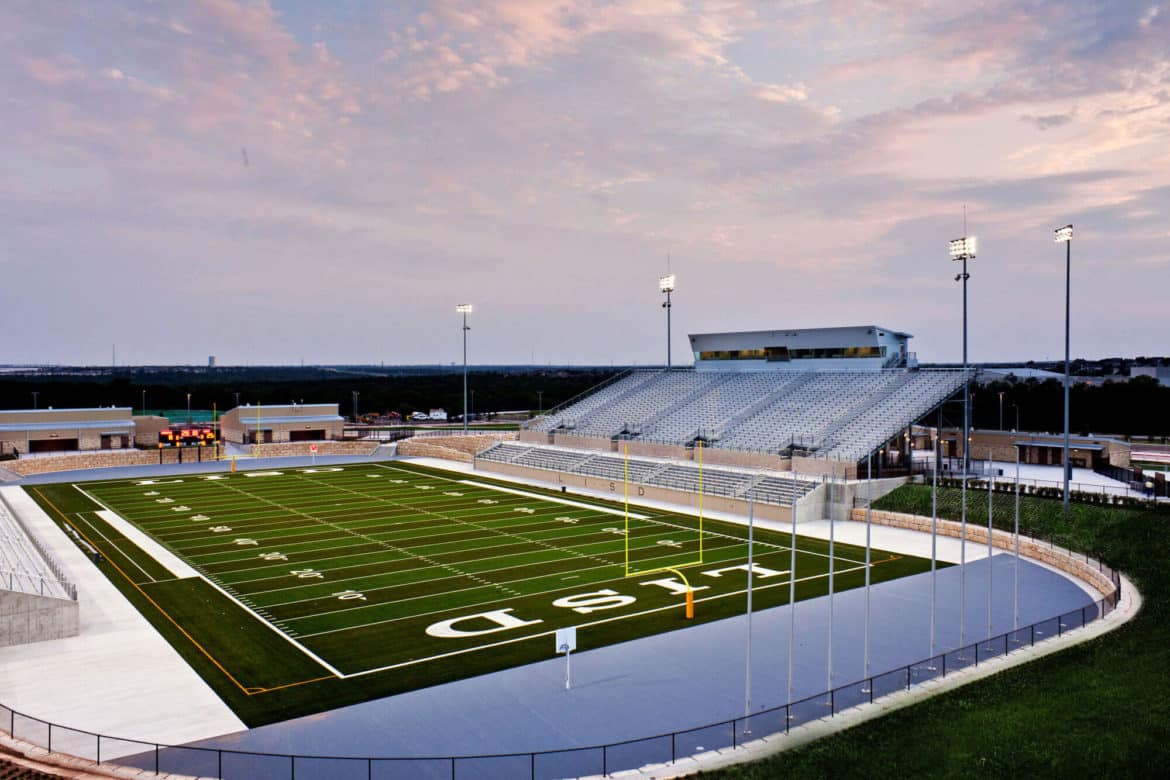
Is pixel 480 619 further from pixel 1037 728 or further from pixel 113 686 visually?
pixel 1037 728

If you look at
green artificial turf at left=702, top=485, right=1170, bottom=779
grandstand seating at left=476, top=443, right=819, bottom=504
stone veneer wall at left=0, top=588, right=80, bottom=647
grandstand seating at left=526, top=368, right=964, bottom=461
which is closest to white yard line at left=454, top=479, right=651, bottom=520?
grandstand seating at left=476, top=443, right=819, bottom=504

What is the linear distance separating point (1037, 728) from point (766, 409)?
34.9 meters

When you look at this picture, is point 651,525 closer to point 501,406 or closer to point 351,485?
point 351,485

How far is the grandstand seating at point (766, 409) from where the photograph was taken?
3975cm

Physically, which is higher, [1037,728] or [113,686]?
[1037,728]

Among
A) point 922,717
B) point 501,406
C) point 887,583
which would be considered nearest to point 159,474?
point 887,583

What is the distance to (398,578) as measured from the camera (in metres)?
23.5

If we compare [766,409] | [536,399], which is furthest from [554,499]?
[536,399]

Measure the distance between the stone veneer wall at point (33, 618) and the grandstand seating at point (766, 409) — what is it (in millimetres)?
29691

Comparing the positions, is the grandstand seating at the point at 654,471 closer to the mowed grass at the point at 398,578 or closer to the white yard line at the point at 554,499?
the white yard line at the point at 554,499

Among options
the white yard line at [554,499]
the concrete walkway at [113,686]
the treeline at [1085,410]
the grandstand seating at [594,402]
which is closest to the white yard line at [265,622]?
the concrete walkway at [113,686]

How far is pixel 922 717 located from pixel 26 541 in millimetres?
24979

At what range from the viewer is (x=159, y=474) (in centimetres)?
4828

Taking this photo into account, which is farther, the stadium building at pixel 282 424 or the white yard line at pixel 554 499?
the stadium building at pixel 282 424
